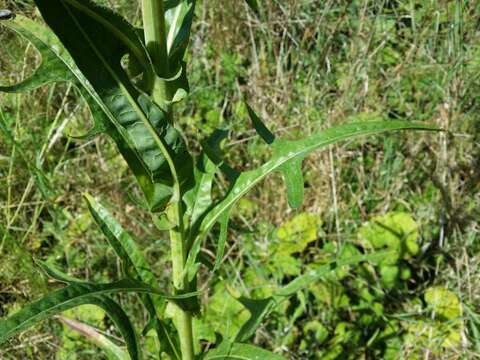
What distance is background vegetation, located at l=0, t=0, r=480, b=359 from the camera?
84.7 inches

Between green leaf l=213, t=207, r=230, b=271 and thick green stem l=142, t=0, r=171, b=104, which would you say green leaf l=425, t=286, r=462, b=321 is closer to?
green leaf l=213, t=207, r=230, b=271

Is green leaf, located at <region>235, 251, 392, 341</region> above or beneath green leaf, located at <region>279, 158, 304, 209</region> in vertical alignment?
beneath

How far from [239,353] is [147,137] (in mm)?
528

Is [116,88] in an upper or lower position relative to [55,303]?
upper

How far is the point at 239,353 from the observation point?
1323 mm

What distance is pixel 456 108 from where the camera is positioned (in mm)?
2465

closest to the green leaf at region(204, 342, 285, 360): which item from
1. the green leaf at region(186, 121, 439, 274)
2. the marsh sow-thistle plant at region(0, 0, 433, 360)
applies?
the marsh sow-thistle plant at region(0, 0, 433, 360)

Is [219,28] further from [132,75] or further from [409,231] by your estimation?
[132,75]

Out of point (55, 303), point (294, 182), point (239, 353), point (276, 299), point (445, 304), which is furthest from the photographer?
point (445, 304)

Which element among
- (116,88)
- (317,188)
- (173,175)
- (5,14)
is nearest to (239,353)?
(173,175)

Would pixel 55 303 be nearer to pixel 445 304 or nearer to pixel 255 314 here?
pixel 255 314

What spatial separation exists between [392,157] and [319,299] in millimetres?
735

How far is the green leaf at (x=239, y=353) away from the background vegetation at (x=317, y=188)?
0.72 meters

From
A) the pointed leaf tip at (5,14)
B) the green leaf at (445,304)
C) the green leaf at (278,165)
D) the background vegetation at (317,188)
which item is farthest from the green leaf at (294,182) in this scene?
the green leaf at (445,304)
